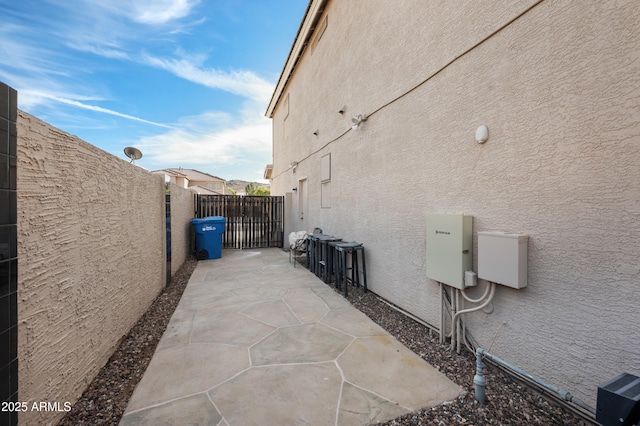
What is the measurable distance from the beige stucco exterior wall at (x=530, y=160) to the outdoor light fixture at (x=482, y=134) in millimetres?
53

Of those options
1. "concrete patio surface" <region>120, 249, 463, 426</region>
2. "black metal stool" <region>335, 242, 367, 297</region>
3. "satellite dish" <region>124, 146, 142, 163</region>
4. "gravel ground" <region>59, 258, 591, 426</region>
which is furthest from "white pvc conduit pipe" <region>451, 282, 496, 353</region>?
"satellite dish" <region>124, 146, 142, 163</region>

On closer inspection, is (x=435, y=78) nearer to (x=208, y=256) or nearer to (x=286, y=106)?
(x=208, y=256)

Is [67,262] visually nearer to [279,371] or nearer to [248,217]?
[279,371]

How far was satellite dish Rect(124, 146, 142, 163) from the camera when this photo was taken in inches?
181

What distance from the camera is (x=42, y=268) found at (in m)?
1.68

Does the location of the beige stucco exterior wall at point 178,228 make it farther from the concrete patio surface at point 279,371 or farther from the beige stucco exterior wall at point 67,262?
the beige stucco exterior wall at point 67,262

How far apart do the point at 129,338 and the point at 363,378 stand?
2.84 m

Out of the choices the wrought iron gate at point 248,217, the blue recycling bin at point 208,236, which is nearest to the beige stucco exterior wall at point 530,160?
the blue recycling bin at point 208,236

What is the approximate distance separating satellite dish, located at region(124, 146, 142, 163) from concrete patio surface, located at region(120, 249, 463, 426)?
291 centimetres

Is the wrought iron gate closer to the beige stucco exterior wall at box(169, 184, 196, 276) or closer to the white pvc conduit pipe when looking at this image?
the beige stucco exterior wall at box(169, 184, 196, 276)

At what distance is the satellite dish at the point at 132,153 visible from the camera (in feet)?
15.1

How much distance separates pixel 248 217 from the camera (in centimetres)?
1030

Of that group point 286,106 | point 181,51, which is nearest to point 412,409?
point 181,51

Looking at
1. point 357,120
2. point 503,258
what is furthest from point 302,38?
point 503,258
